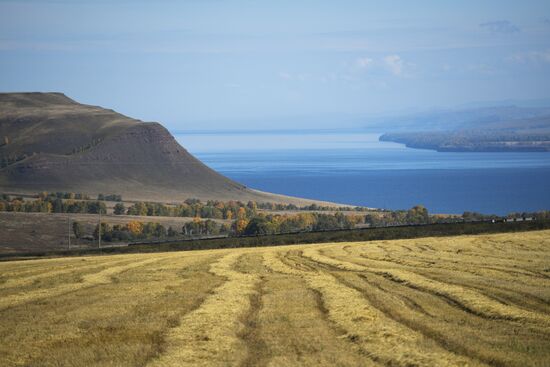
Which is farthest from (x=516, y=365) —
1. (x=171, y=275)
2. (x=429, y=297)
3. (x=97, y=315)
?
(x=171, y=275)

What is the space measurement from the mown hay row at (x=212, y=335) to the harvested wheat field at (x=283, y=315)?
0.04 meters

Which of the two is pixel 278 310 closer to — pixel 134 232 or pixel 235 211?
pixel 134 232

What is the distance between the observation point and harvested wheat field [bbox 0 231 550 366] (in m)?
15.2

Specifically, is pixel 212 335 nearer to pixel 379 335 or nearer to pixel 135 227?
pixel 379 335

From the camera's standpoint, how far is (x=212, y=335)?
17.0 metres

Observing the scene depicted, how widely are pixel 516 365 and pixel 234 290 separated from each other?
11721 millimetres

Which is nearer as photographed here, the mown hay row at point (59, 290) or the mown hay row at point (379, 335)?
the mown hay row at point (379, 335)

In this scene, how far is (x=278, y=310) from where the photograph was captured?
20062 millimetres

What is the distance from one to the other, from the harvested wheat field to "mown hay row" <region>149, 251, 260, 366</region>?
37 mm

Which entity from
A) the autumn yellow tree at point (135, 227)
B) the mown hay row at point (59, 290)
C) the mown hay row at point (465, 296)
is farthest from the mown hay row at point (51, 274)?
the autumn yellow tree at point (135, 227)

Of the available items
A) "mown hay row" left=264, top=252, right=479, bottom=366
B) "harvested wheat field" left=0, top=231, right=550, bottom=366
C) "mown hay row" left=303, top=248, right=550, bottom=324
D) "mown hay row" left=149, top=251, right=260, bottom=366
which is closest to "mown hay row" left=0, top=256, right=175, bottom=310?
"harvested wheat field" left=0, top=231, right=550, bottom=366

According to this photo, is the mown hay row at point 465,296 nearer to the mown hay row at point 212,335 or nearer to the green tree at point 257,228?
the mown hay row at point 212,335

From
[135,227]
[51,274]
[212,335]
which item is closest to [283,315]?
[212,335]

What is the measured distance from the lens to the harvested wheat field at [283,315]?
1519 centimetres
